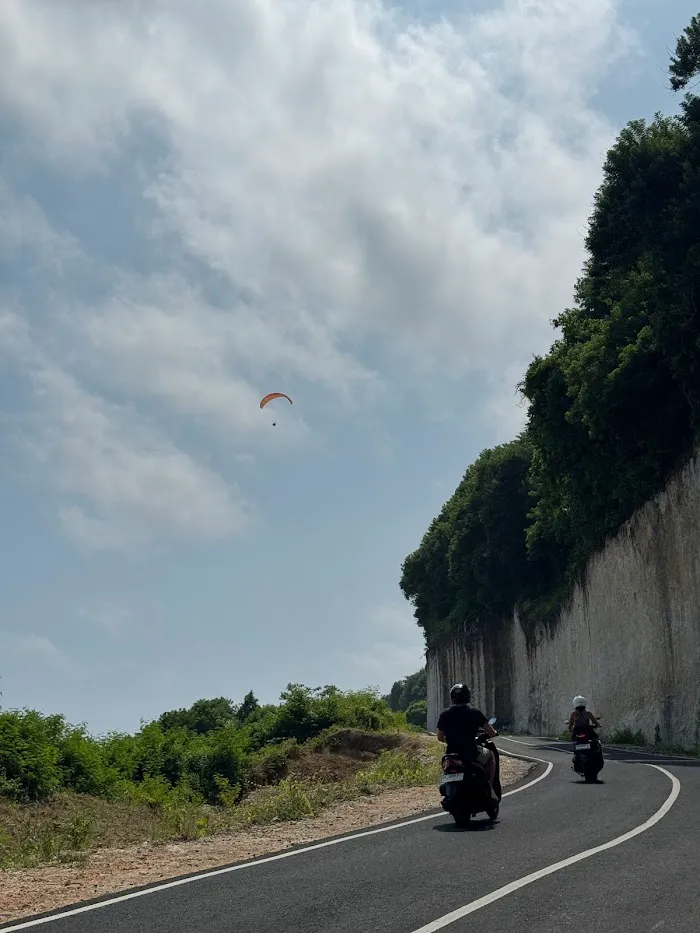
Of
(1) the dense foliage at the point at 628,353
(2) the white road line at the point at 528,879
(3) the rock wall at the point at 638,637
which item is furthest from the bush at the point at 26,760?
(1) the dense foliage at the point at 628,353

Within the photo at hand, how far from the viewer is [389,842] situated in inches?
453

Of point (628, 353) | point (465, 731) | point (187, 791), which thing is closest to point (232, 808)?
point (187, 791)

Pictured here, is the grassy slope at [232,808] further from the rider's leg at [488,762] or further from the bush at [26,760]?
the rider's leg at [488,762]

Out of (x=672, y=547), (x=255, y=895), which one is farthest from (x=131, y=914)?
(x=672, y=547)

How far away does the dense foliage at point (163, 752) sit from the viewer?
2495 cm

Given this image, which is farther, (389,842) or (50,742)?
(50,742)

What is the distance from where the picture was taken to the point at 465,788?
1235cm

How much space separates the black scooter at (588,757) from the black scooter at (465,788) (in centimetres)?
754

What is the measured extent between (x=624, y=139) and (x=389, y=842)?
32452 mm

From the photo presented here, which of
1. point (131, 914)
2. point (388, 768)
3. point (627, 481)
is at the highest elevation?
point (627, 481)

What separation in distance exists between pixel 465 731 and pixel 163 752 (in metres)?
28.3

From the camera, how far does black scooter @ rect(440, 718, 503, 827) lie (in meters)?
12.3

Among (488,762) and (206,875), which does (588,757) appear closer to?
(488,762)

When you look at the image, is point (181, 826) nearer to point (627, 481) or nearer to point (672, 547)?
point (672, 547)
